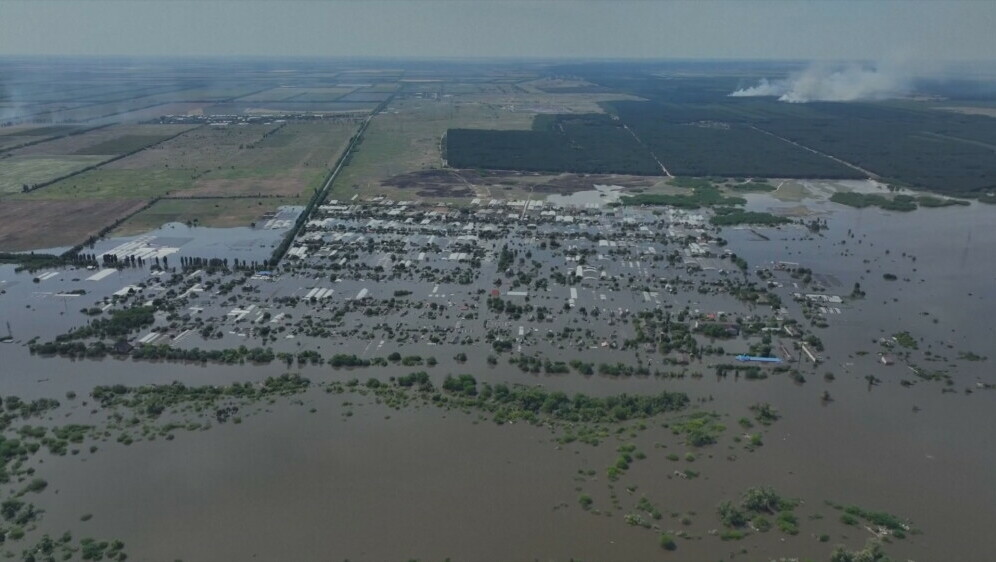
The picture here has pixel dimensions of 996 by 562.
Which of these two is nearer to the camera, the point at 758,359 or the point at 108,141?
the point at 758,359

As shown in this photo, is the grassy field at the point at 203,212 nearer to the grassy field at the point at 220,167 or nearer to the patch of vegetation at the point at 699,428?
the grassy field at the point at 220,167

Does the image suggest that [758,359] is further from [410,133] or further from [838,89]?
[838,89]

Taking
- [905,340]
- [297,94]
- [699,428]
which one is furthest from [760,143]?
[297,94]

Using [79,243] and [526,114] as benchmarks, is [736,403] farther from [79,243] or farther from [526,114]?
[526,114]

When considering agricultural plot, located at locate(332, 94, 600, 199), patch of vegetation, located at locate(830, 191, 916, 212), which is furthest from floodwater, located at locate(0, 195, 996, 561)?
agricultural plot, located at locate(332, 94, 600, 199)

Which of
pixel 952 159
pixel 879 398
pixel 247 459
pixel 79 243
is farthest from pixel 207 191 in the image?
pixel 952 159

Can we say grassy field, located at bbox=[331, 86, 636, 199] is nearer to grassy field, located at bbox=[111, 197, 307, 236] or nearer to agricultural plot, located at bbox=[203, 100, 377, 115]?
grassy field, located at bbox=[111, 197, 307, 236]
